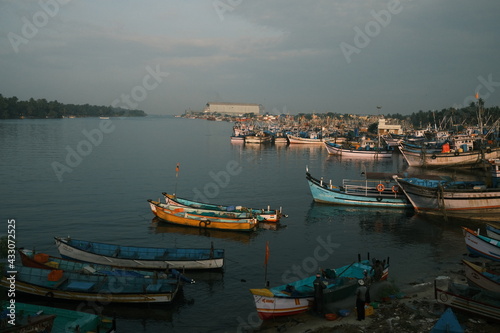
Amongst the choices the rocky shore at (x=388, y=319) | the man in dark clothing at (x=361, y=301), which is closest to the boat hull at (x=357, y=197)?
the rocky shore at (x=388, y=319)

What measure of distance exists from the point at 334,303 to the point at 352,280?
1418 millimetres

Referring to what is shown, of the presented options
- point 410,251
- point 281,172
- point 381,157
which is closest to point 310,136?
point 381,157

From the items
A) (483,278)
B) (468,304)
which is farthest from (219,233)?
(468,304)

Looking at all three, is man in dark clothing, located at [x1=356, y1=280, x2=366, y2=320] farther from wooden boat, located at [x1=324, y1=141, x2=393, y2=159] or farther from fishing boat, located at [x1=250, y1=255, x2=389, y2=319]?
wooden boat, located at [x1=324, y1=141, x2=393, y2=159]

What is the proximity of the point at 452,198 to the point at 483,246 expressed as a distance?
422 inches

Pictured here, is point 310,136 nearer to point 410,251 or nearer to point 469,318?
point 410,251

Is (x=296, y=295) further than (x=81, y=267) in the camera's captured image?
No

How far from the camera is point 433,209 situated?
3077 centimetres

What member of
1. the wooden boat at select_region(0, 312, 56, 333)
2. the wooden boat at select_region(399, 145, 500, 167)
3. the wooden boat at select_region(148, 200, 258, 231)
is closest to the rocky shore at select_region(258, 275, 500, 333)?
the wooden boat at select_region(0, 312, 56, 333)

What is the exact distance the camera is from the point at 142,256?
19.9 meters

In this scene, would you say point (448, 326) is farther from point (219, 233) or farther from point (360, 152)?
point (360, 152)

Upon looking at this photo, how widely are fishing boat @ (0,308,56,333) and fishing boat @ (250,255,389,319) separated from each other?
6628 mm

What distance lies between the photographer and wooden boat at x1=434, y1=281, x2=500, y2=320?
43.7 ft

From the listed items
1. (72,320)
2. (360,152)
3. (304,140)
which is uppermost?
(304,140)
